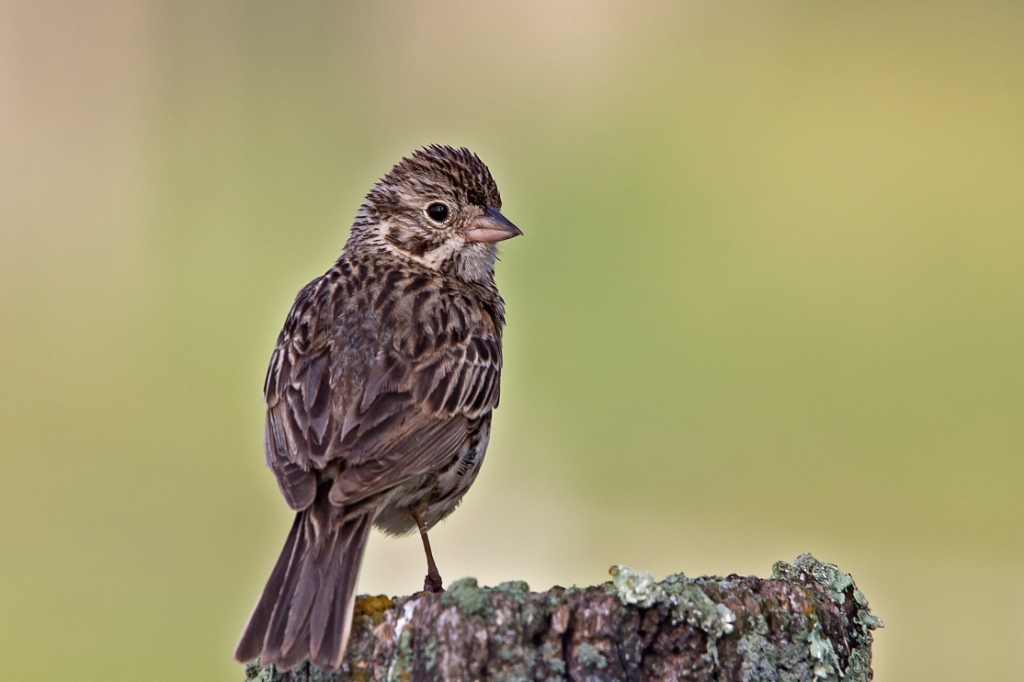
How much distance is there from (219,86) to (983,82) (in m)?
7.24

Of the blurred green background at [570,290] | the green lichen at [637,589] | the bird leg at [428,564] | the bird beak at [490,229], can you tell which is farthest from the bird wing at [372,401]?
the blurred green background at [570,290]

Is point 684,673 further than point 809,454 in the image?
No

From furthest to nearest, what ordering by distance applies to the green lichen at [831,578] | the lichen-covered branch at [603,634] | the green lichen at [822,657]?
the green lichen at [831,578] < the green lichen at [822,657] < the lichen-covered branch at [603,634]

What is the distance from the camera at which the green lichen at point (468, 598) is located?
325 centimetres

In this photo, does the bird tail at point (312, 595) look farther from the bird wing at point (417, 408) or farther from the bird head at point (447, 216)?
the bird head at point (447, 216)

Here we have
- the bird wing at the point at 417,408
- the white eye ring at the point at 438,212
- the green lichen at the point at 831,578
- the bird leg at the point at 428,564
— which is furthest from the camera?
the white eye ring at the point at 438,212

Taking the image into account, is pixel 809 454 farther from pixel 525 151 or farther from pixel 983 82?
pixel 983 82

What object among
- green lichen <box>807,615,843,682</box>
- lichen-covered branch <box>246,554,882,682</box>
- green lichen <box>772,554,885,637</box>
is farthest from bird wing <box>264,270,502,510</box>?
green lichen <box>807,615,843,682</box>

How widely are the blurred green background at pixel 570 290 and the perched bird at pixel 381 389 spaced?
273 centimetres

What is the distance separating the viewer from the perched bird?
12.4 feet

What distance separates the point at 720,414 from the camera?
948 centimetres

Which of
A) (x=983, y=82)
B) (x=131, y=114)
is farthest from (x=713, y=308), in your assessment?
(x=131, y=114)

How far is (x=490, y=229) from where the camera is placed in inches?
216

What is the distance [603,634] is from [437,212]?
2.74 m
